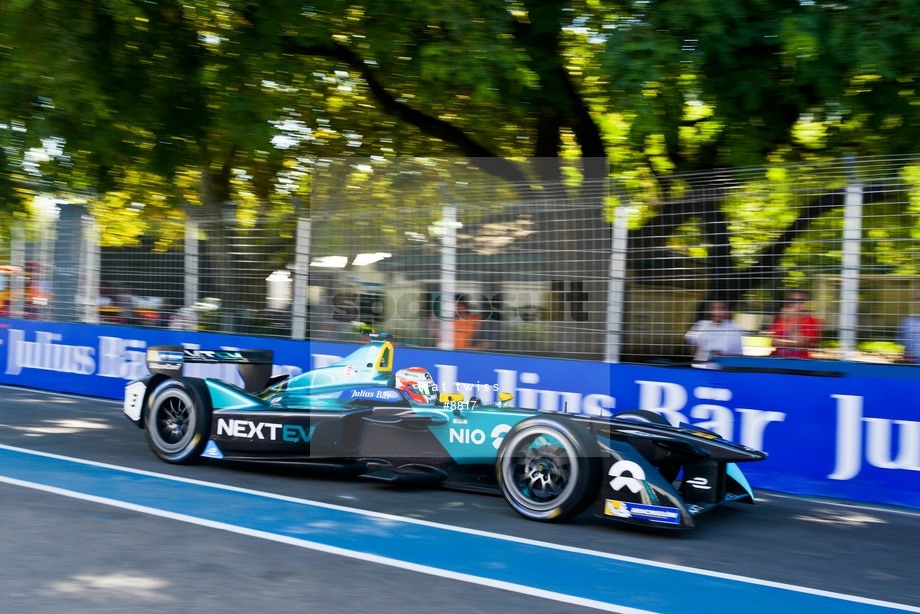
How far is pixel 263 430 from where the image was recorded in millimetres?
6934

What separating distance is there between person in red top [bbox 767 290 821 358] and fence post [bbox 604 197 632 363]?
1317 millimetres

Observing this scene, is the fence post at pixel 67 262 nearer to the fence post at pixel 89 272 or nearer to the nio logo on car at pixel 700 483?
the fence post at pixel 89 272

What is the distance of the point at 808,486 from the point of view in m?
7.22

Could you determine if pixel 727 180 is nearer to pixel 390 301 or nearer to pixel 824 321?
pixel 824 321

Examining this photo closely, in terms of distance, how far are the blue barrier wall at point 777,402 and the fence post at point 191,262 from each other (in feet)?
9.07

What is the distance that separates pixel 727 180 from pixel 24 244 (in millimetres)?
10701

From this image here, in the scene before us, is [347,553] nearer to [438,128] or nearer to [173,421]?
[173,421]

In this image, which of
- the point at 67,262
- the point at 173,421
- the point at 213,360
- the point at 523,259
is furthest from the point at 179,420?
the point at 67,262

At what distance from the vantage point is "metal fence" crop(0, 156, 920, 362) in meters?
7.42

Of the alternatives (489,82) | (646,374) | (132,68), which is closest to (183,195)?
(132,68)

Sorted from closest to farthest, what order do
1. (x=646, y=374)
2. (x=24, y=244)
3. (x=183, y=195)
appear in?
(x=646, y=374), (x=183, y=195), (x=24, y=244)

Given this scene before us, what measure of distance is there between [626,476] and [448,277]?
441cm

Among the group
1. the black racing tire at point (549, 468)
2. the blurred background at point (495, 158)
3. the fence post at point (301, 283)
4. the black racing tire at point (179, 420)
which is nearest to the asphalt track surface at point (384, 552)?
the black racing tire at point (549, 468)

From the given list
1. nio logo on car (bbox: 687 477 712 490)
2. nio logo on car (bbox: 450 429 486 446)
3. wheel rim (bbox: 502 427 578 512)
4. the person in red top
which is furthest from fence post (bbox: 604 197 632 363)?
wheel rim (bbox: 502 427 578 512)
